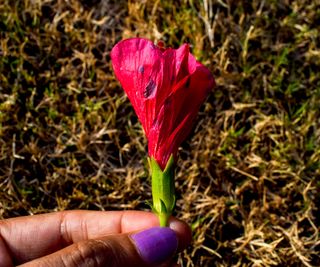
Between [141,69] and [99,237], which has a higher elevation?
[141,69]

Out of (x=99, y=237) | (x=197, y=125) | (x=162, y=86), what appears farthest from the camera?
(x=197, y=125)

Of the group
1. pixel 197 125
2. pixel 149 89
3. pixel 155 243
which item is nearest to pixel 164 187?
pixel 155 243

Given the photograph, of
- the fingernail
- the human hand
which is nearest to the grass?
the human hand

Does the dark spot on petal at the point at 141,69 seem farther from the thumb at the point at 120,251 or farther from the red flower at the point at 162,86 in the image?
the thumb at the point at 120,251

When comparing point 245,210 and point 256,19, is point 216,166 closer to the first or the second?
point 245,210

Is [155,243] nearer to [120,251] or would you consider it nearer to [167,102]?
[120,251]

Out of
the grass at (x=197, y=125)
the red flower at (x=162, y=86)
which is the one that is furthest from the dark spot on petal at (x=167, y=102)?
the grass at (x=197, y=125)
